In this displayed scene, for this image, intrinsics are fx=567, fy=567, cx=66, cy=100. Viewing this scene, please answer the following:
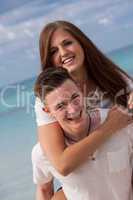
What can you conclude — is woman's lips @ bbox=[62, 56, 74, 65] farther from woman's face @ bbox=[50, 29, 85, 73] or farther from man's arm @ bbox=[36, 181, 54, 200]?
man's arm @ bbox=[36, 181, 54, 200]

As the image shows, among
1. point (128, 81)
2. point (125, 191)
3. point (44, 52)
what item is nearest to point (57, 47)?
point (44, 52)

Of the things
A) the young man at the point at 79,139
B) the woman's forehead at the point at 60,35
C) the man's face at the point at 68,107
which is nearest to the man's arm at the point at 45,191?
the young man at the point at 79,139

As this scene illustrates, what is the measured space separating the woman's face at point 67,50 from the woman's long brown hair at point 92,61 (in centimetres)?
1

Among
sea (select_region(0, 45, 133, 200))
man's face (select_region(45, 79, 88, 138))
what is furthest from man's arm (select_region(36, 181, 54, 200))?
sea (select_region(0, 45, 133, 200))

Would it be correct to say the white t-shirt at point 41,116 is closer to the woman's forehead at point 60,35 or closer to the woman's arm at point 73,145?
the woman's arm at point 73,145

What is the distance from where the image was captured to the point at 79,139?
4.97ft

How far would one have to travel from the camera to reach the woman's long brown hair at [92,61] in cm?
169

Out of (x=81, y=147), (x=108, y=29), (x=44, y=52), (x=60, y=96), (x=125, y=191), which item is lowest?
(x=125, y=191)

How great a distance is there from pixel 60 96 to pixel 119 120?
18 centimetres

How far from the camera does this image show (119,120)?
151 centimetres

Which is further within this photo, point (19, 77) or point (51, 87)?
point (19, 77)

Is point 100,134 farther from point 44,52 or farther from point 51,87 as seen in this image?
point 44,52

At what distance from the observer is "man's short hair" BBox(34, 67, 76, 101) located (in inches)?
57.8

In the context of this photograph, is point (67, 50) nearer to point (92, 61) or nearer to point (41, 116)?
point (92, 61)
